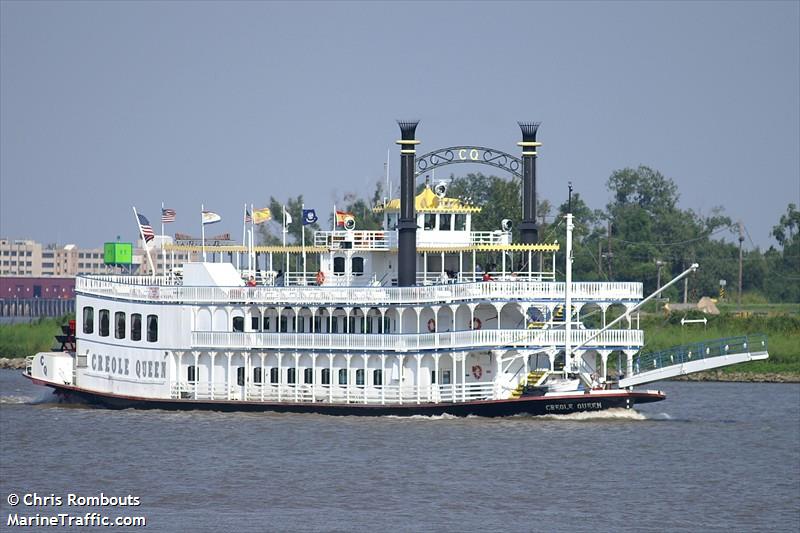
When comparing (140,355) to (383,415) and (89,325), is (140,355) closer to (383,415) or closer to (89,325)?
(89,325)

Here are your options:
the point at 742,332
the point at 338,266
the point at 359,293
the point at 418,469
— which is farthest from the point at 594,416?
the point at 742,332

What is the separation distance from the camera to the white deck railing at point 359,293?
52.1m

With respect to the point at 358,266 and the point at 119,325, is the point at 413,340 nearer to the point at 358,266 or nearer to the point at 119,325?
the point at 358,266

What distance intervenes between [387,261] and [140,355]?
30.9 ft

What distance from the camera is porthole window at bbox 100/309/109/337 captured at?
195 ft

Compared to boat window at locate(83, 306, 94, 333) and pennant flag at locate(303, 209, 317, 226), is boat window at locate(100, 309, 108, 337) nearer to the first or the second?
boat window at locate(83, 306, 94, 333)

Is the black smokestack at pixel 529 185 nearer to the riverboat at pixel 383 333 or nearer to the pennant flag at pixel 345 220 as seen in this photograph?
the riverboat at pixel 383 333

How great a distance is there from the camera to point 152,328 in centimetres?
5741

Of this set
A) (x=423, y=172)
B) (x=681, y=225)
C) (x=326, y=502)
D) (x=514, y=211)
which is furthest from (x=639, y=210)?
(x=326, y=502)

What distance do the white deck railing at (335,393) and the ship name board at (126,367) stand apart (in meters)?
0.83

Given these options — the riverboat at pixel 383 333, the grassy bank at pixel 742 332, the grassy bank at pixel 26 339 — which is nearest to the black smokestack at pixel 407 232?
the riverboat at pixel 383 333

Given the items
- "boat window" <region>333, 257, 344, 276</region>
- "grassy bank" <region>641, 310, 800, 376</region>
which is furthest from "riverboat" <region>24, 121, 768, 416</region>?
"grassy bank" <region>641, 310, 800, 376</region>

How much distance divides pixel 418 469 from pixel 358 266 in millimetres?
15633

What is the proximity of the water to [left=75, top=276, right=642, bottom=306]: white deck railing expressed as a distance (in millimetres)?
3948
